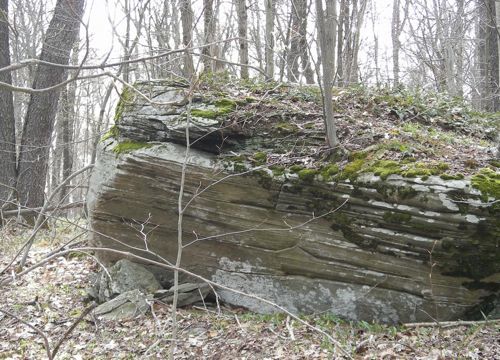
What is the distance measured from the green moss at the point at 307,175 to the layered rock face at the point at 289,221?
1 centimetres

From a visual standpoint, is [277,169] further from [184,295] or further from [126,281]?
[126,281]

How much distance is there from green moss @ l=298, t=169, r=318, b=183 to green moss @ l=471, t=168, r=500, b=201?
68.9 inches

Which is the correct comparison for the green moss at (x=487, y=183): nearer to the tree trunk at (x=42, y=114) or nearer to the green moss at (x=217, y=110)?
the green moss at (x=217, y=110)

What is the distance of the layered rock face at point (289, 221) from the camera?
4828mm

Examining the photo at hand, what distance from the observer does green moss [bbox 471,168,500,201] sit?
15.0ft

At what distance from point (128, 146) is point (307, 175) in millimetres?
2577

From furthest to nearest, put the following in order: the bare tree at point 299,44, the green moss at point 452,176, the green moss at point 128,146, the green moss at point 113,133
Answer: the bare tree at point 299,44 < the green moss at point 113,133 < the green moss at point 128,146 < the green moss at point 452,176

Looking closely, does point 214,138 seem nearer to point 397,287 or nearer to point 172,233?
point 172,233

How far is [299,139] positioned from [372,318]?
8.05ft

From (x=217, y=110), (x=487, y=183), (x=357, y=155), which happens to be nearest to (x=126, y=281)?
(x=217, y=110)

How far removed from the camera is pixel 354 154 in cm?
549

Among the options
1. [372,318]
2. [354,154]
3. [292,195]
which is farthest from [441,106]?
[372,318]

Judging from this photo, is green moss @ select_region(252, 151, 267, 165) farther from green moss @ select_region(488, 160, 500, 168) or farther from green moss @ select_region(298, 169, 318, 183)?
green moss @ select_region(488, 160, 500, 168)

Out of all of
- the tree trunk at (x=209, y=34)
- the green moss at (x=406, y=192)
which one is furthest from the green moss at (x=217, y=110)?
the green moss at (x=406, y=192)
